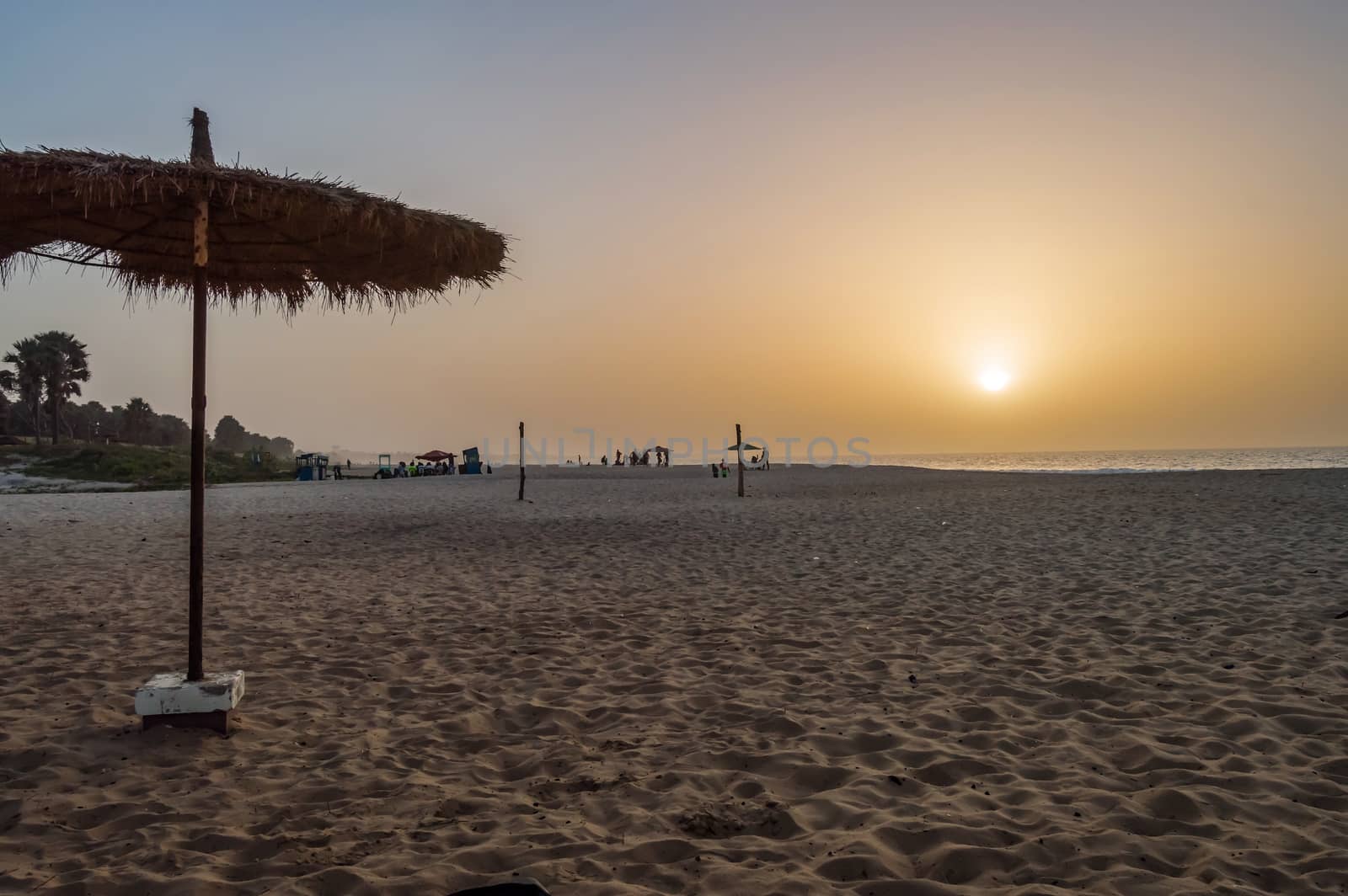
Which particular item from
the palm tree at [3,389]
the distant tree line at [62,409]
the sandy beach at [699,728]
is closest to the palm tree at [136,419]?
the distant tree line at [62,409]

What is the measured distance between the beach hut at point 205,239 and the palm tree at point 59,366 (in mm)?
58509

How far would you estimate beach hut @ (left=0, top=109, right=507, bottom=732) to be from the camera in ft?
12.7

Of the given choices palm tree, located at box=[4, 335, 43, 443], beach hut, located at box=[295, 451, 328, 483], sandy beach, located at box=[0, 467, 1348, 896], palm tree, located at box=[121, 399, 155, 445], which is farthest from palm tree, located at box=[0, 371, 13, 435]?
sandy beach, located at box=[0, 467, 1348, 896]

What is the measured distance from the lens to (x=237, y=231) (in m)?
4.79

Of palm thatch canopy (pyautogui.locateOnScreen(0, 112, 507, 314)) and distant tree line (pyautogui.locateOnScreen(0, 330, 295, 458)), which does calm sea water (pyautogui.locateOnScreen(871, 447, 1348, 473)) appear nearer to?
palm thatch canopy (pyautogui.locateOnScreen(0, 112, 507, 314))

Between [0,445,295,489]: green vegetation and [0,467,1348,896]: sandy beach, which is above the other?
[0,445,295,489]: green vegetation

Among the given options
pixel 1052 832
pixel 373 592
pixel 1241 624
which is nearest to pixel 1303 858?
pixel 1052 832

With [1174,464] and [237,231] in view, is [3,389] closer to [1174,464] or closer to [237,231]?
[237,231]

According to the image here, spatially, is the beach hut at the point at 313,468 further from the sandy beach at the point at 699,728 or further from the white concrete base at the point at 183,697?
the white concrete base at the point at 183,697

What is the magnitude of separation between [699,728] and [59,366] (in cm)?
6425

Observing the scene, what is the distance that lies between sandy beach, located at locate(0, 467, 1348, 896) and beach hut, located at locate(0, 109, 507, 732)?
41.6 inches

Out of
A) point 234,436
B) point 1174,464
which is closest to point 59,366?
point 234,436

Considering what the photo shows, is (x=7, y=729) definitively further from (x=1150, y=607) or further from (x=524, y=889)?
(x=1150, y=607)

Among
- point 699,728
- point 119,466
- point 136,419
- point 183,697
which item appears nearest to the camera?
point 183,697
